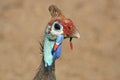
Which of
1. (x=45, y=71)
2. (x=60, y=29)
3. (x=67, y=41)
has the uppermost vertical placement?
(x=60, y=29)

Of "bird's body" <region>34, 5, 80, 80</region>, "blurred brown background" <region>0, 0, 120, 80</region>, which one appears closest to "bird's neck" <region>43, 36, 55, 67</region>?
"bird's body" <region>34, 5, 80, 80</region>

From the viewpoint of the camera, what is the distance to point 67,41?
6.96 meters

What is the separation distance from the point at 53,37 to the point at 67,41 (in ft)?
12.7

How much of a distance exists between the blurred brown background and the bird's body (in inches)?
115

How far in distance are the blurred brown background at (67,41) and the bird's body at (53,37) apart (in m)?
2.93

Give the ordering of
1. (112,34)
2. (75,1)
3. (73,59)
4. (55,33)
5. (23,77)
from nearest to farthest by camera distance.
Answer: (55,33), (23,77), (73,59), (112,34), (75,1)

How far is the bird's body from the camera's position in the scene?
309 centimetres

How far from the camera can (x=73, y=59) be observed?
6730 mm

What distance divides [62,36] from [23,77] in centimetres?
330

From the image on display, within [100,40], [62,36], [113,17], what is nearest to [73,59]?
[100,40]

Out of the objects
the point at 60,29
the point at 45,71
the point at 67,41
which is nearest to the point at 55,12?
the point at 60,29

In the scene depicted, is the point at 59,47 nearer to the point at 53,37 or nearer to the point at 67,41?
the point at 53,37

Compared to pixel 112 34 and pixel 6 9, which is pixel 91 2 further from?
pixel 6 9

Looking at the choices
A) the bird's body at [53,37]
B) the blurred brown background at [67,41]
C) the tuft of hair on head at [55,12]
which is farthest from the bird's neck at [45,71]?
the blurred brown background at [67,41]
